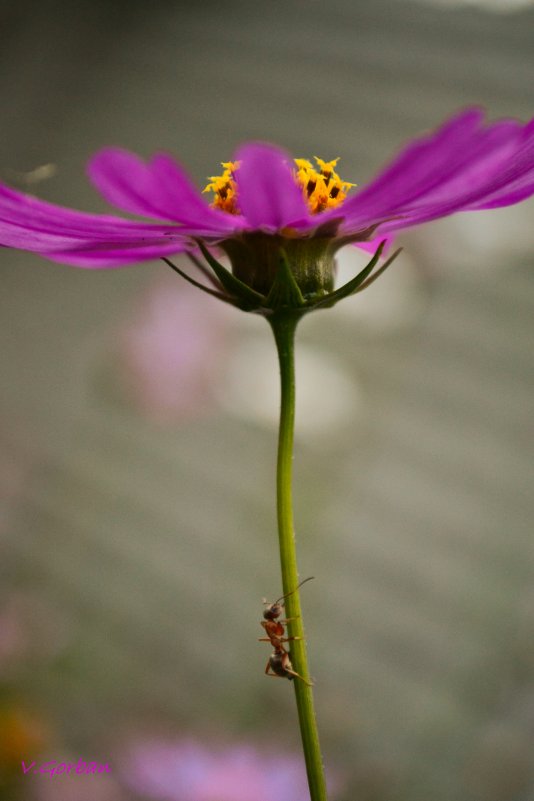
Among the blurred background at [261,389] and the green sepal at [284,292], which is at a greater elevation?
the blurred background at [261,389]

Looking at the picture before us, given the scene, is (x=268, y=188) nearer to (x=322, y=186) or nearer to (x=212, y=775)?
(x=322, y=186)

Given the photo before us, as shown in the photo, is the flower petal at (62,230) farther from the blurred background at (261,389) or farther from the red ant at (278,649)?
the blurred background at (261,389)

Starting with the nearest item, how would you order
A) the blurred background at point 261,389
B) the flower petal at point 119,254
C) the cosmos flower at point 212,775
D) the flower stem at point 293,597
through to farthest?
the flower stem at point 293,597, the flower petal at point 119,254, the cosmos flower at point 212,775, the blurred background at point 261,389

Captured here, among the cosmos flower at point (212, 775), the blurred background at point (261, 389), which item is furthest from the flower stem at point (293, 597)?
the blurred background at point (261, 389)

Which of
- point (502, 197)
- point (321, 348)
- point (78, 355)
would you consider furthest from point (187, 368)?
point (78, 355)

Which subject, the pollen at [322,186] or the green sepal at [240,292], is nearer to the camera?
the green sepal at [240,292]

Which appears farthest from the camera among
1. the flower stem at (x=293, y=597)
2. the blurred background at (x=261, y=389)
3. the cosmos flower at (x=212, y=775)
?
the blurred background at (x=261, y=389)

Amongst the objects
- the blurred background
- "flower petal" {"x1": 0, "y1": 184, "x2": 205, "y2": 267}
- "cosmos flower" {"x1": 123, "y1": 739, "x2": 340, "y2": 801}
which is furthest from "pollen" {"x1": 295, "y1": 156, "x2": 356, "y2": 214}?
the blurred background
